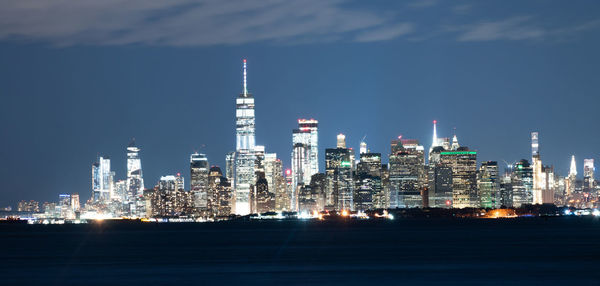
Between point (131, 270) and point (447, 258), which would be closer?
point (131, 270)

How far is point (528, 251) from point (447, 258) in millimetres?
21720

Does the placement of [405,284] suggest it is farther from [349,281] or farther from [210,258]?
[210,258]

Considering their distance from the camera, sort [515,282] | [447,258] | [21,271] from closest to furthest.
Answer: [515,282], [21,271], [447,258]

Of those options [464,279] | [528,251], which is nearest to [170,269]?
[464,279]

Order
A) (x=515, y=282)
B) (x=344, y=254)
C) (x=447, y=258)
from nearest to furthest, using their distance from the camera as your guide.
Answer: (x=515, y=282) < (x=447, y=258) < (x=344, y=254)

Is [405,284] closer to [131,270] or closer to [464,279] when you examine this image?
[464,279]

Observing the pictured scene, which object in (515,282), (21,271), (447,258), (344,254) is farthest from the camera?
(344,254)

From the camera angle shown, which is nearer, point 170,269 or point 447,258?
point 170,269

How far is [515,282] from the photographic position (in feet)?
295

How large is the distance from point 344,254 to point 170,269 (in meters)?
36.9

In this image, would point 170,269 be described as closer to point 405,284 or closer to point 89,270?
point 89,270

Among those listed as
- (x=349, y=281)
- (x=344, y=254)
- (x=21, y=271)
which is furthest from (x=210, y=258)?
(x=349, y=281)

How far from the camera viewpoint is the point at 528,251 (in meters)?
146

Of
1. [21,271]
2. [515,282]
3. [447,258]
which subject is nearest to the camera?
[515,282]
